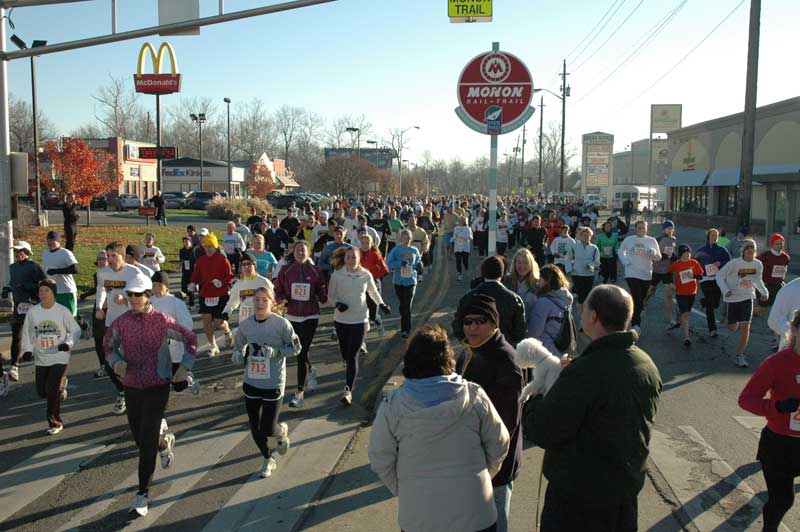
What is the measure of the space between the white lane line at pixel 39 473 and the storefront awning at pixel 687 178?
43246 millimetres

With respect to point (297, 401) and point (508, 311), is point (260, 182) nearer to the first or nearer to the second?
point (297, 401)

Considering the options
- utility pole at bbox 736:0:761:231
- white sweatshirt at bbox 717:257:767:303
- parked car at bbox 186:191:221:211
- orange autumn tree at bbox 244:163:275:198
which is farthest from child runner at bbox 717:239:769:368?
orange autumn tree at bbox 244:163:275:198

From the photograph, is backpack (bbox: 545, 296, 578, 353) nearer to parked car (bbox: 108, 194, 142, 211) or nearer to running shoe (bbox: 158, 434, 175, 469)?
running shoe (bbox: 158, 434, 175, 469)

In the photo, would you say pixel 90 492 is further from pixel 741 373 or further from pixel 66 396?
pixel 741 373

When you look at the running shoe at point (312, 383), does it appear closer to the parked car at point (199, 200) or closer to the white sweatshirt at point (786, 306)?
the white sweatshirt at point (786, 306)

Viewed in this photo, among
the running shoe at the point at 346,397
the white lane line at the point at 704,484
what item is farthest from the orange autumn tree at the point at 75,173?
the white lane line at the point at 704,484

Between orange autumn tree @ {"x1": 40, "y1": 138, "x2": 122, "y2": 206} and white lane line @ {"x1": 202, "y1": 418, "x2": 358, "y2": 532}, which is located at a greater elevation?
orange autumn tree @ {"x1": 40, "y1": 138, "x2": 122, "y2": 206}

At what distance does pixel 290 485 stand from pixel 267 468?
1.07 ft

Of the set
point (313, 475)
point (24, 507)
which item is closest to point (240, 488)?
point (313, 475)

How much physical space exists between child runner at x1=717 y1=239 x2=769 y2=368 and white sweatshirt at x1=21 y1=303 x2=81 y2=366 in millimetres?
8434

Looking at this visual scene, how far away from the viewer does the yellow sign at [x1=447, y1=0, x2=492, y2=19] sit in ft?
36.4

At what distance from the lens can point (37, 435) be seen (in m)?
7.09

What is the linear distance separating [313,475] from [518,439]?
231 centimetres

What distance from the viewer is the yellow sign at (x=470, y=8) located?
11.1m
